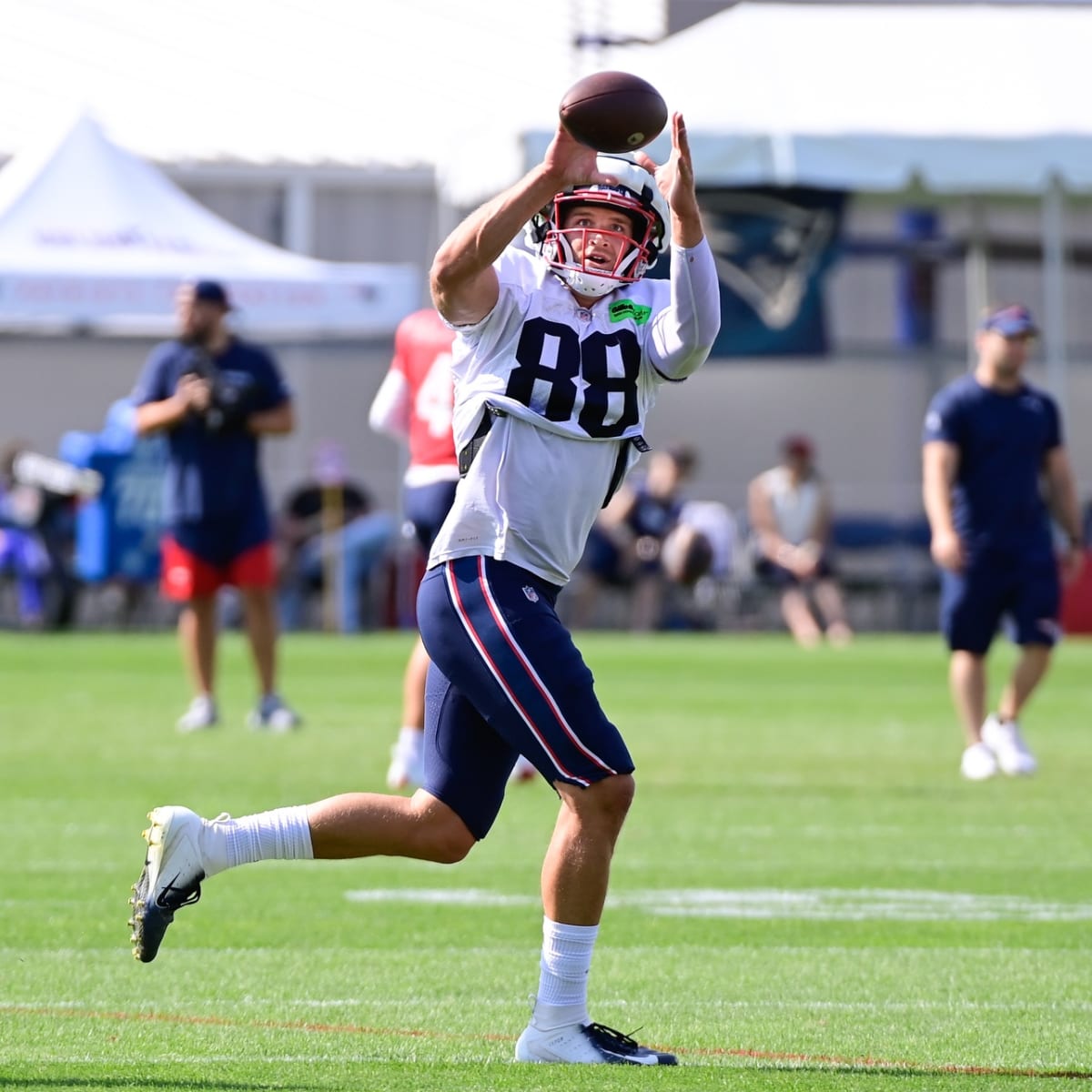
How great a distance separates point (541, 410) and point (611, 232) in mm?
425

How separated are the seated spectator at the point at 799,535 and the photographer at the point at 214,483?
1141 cm

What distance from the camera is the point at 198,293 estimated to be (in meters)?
13.1

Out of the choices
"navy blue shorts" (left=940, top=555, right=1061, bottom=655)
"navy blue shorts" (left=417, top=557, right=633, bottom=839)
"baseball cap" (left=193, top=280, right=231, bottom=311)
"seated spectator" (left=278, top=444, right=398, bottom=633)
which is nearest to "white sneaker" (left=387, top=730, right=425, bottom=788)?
"navy blue shorts" (left=940, top=555, right=1061, bottom=655)

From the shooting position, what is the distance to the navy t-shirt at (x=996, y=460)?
452 inches

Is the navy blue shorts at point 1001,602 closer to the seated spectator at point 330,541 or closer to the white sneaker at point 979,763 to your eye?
the white sneaker at point 979,763

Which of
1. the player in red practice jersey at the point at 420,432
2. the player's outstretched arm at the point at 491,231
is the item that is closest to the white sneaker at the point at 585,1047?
the player's outstretched arm at the point at 491,231

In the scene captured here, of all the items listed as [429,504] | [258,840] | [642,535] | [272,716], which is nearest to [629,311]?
[258,840]

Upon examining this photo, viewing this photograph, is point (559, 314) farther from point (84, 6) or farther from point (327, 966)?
point (84, 6)

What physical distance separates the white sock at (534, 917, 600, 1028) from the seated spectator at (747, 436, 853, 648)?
18.9 m

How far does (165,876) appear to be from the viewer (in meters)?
5.29

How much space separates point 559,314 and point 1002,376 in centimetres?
643

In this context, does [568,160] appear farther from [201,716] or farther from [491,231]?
[201,716]

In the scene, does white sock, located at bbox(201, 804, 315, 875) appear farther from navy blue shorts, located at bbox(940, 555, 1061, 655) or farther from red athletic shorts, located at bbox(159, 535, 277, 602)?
red athletic shorts, located at bbox(159, 535, 277, 602)

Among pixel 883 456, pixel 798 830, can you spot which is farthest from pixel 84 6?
pixel 798 830
